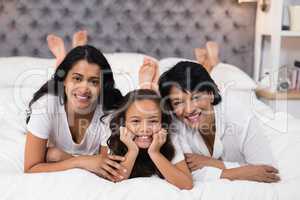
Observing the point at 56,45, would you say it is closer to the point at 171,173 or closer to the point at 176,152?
the point at 176,152

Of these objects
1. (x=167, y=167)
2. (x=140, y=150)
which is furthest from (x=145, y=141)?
(x=167, y=167)

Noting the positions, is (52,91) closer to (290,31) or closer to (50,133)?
(50,133)

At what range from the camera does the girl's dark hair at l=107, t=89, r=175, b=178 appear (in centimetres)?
140

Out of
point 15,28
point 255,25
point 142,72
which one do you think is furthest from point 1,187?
point 255,25

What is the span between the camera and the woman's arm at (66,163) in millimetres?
1327

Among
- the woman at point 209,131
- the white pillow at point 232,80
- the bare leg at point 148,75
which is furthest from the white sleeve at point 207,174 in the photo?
the white pillow at point 232,80

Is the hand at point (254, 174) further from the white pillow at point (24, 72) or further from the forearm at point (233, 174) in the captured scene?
the white pillow at point (24, 72)

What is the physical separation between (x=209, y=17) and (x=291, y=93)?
2.71ft

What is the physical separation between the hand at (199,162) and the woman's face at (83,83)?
0.47m

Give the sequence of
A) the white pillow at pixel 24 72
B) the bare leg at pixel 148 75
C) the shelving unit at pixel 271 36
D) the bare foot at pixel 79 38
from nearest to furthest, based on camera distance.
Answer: the bare leg at pixel 148 75 → the white pillow at pixel 24 72 → the shelving unit at pixel 271 36 → the bare foot at pixel 79 38

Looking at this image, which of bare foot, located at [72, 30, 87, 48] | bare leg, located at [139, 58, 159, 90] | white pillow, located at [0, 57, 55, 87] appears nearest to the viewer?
bare leg, located at [139, 58, 159, 90]

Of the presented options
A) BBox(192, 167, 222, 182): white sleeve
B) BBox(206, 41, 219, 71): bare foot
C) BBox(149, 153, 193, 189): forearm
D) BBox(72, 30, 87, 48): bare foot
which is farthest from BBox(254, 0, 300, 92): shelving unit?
BBox(149, 153, 193, 189): forearm

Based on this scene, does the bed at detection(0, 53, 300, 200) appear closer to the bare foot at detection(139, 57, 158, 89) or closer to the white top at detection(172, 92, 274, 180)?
the white top at detection(172, 92, 274, 180)

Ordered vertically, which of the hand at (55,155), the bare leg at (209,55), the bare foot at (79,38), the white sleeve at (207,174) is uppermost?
the bare foot at (79,38)
